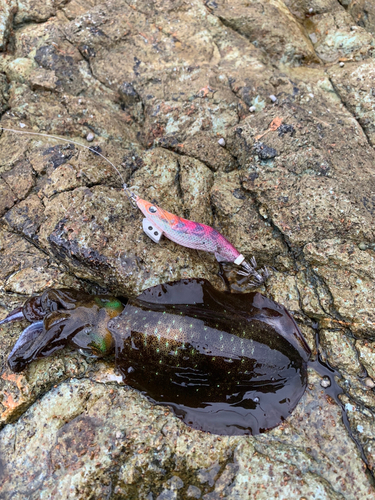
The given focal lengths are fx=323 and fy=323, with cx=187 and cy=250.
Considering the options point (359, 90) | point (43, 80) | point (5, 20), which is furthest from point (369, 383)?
point (5, 20)

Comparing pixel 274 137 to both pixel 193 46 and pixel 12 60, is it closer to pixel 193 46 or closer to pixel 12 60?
pixel 193 46

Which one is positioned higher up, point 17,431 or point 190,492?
point 190,492

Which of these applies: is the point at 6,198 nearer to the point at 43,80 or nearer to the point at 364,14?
the point at 43,80

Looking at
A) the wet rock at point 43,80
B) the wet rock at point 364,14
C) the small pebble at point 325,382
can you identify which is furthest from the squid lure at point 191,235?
the wet rock at point 364,14

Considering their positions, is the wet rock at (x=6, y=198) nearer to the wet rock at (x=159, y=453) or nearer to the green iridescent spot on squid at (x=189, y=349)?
the green iridescent spot on squid at (x=189, y=349)

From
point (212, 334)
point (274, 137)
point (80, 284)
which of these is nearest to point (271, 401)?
point (212, 334)

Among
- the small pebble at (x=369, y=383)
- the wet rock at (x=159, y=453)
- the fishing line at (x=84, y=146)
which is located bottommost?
the wet rock at (x=159, y=453)
